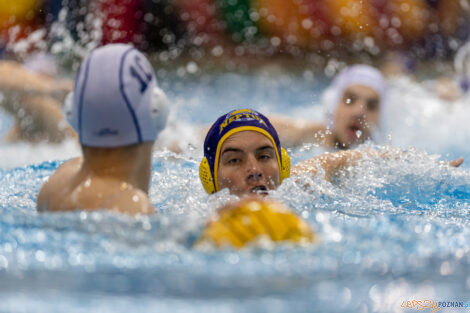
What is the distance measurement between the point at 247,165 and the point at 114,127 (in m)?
0.87

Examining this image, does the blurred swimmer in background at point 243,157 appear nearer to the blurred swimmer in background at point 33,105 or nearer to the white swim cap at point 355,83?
the white swim cap at point 355,83

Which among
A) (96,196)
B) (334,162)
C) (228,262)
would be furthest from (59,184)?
(334,162)

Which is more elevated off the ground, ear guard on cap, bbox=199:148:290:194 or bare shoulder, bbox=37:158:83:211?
ear guard on cap, bbox=199:148:290:194

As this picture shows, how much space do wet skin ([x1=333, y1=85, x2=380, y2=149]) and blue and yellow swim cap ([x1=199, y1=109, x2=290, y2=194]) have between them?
7.01ft

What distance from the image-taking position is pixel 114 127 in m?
2.42

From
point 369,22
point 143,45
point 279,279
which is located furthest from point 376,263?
point 369,22

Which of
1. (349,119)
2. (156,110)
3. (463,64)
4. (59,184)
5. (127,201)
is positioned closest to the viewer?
(127,201)

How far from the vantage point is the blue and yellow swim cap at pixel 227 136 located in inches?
128

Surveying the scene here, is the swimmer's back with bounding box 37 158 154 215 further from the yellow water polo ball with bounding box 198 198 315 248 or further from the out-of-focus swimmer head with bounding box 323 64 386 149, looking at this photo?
the out-of-focus swimmer head with bounding box 323 64 386 149

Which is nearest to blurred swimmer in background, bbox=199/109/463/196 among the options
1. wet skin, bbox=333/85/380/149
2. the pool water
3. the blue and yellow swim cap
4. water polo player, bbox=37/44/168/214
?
the blue and yellow swim cap

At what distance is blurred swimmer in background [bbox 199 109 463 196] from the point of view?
10.1 feet

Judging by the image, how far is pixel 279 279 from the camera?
1.85 metres

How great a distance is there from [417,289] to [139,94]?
1.20 meters

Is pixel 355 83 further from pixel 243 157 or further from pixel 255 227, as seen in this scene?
pixel 255 227
